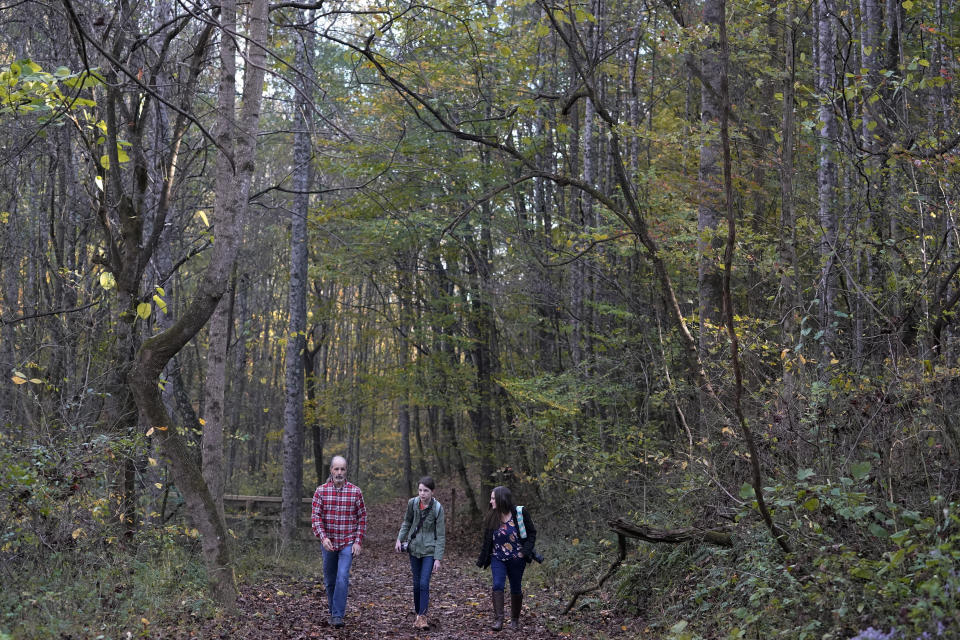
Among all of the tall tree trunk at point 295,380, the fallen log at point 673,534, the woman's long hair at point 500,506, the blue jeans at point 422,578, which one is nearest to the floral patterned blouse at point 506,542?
the woman's long hair at point 500,506

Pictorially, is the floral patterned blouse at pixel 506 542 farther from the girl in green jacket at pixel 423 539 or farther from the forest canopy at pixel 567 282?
the forest canopy at pixel 567 282

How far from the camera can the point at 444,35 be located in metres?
16.4

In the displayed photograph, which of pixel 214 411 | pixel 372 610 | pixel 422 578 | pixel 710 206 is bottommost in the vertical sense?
pixel 372 610

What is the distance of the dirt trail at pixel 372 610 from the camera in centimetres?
827

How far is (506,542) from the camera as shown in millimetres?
9258

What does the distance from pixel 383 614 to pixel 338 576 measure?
180 cm

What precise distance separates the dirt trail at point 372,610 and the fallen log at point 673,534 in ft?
4.94

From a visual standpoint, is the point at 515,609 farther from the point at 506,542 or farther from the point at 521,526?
the point at 521,526

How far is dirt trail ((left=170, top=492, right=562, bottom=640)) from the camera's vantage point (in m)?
8.27

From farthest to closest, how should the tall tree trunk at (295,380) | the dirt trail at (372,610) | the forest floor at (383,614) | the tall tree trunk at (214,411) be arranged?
the tall tree trunk at (295,380), the tall tree trunk at (214,411), the dirt trail at (372,610), the forest floor at (383,614)

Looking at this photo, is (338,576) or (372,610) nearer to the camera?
(338,576)

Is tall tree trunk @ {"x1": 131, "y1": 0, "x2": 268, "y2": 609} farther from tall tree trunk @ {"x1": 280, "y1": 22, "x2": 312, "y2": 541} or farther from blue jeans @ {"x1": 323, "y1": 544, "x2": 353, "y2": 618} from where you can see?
tall tree trunk @ {"x1": 280, "y1": 22, "x2": 312, "y2": 541}

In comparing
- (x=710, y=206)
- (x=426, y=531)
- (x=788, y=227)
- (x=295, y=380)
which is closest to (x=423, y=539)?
(x=426, y=531)

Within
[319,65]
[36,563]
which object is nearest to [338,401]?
[319,65]
